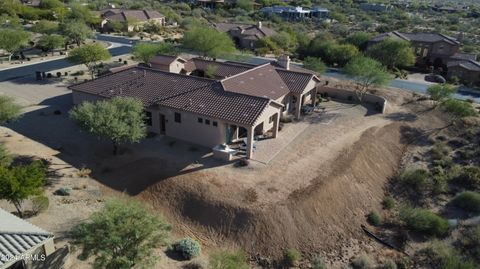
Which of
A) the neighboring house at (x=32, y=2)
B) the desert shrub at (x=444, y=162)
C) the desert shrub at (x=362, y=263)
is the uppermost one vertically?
the neighboring house at (x=32, y=2)

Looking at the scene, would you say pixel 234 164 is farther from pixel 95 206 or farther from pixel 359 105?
pixel 359 105

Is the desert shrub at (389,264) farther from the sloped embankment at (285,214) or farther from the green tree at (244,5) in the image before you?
the green tree at (244,5)

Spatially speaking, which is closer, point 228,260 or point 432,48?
point 228,260

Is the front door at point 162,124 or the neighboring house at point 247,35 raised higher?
the neighboring house at point 247,35

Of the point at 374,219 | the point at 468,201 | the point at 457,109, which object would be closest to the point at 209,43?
the point at 457,109

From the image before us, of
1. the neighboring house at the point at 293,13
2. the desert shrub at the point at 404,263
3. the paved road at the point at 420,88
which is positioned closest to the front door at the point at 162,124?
the desert shrub at the point at 404,263

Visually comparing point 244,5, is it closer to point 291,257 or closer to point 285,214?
point 285,214

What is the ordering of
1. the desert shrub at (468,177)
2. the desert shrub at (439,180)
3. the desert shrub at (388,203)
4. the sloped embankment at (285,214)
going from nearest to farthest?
1. the sloped embankment at (285,214)
2. the desert shrub at (388,203)
3. the desert shrub at (439,180)
4. the desert shrub at (468,177)
